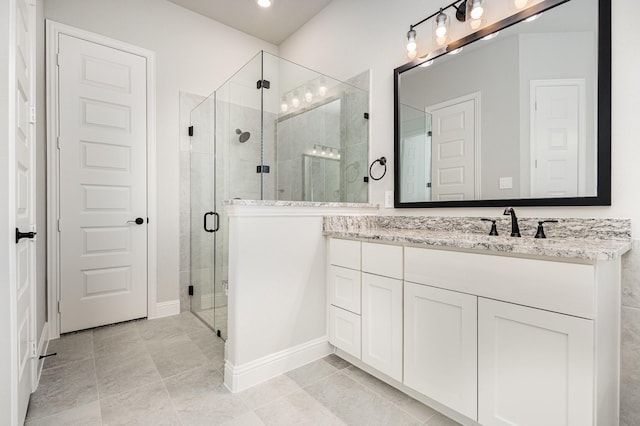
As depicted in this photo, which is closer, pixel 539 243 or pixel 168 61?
pixel 539 243

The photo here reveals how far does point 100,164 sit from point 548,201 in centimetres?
319

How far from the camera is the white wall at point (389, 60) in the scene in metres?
1.33

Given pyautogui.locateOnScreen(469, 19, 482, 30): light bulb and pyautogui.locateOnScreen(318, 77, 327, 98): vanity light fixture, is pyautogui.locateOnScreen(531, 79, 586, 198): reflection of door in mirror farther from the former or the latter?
pyautogui.locateOnScreen(318, 77, 327, 98): vanity light fixture

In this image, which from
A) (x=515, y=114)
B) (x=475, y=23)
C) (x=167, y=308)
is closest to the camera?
(x=515, y=114)

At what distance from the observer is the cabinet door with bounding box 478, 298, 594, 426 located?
3.35ft

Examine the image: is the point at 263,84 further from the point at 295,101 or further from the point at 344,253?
the point at 344,253

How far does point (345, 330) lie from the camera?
192cm

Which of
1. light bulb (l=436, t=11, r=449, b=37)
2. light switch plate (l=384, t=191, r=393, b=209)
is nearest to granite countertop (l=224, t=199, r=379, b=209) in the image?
light switch plate (l=384, t=191, r=393, b=209)

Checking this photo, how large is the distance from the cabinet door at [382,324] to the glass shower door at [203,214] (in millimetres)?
1347

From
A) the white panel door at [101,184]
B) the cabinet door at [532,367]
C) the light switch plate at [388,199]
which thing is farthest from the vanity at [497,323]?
the white panel door at [101,184]

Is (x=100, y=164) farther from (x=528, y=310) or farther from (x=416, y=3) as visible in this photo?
(x=528, y=310)

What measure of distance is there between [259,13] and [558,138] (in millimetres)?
2870

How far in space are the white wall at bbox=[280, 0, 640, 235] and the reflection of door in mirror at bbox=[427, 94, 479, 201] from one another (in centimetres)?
13

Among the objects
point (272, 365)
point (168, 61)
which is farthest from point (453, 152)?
point (168, 61)
